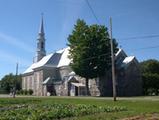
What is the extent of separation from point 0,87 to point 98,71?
223ft

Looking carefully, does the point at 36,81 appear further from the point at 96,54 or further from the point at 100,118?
the point at 100,118

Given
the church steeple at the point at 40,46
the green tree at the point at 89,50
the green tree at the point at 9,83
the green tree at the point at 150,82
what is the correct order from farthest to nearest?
the green tree at the point at 9,83
the church steeple at the point at 40,46
the green tree at the point at 150,82
the green tree at the point at 89,50

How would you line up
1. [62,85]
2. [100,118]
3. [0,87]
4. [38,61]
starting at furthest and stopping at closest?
[0,87] → [38,61] → [62,85] → [100,118]

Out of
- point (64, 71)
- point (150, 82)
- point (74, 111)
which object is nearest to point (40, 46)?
point (64, 71)

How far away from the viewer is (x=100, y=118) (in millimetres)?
16266

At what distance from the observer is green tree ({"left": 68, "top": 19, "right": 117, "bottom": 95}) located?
6675 cm

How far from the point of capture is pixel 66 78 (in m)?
85.4

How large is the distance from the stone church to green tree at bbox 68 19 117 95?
7.30 metres

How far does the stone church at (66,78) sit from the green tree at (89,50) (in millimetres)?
7295

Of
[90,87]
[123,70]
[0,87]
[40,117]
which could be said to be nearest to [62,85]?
[90,87]

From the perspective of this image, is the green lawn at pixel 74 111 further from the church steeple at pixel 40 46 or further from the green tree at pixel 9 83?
the green tree at pixel 9 83

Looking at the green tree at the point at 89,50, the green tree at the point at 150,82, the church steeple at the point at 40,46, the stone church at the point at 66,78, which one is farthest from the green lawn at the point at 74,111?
the church steeple at the point at 40,46

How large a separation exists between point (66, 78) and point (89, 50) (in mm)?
19772

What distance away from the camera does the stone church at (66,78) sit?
74500 mm
